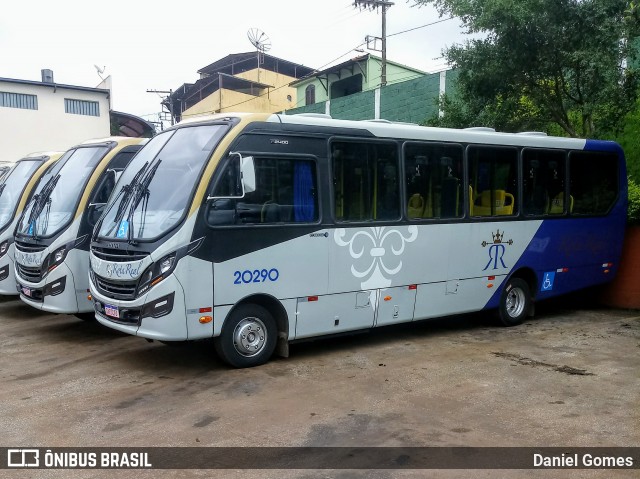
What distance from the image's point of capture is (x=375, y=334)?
9.45 m

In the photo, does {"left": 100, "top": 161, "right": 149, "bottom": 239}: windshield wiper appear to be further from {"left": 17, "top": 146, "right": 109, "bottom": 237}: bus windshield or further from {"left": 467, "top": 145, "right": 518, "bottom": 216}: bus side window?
{"left": 467, "top": 145, "right": 518, "bottom": 216}: bus side window

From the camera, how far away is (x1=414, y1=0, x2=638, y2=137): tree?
11156mm

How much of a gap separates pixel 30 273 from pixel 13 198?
276 cm

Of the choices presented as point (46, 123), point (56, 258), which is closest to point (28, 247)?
point (56, 258)

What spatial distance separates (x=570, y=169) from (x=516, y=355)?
405cm

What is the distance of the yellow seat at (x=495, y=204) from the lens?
31.1 feet

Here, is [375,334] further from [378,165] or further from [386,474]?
[386,474]

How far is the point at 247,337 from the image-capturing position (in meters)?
7.27

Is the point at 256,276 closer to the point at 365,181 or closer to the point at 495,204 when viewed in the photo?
the point at 365,181

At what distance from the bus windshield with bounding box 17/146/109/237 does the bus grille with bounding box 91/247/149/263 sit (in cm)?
181

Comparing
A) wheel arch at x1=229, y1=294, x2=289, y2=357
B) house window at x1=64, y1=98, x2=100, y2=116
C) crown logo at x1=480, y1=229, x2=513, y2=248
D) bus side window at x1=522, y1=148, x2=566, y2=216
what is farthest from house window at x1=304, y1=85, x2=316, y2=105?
wheel arch at x1=229, y1=294, x2=289, y2=357

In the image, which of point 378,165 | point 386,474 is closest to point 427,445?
point 386,474

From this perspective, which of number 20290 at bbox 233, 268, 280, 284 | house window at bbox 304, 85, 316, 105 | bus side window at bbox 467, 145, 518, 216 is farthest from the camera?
house window at bbox 304, 85, 316, 105

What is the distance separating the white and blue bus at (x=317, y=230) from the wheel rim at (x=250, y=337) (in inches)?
0.6
